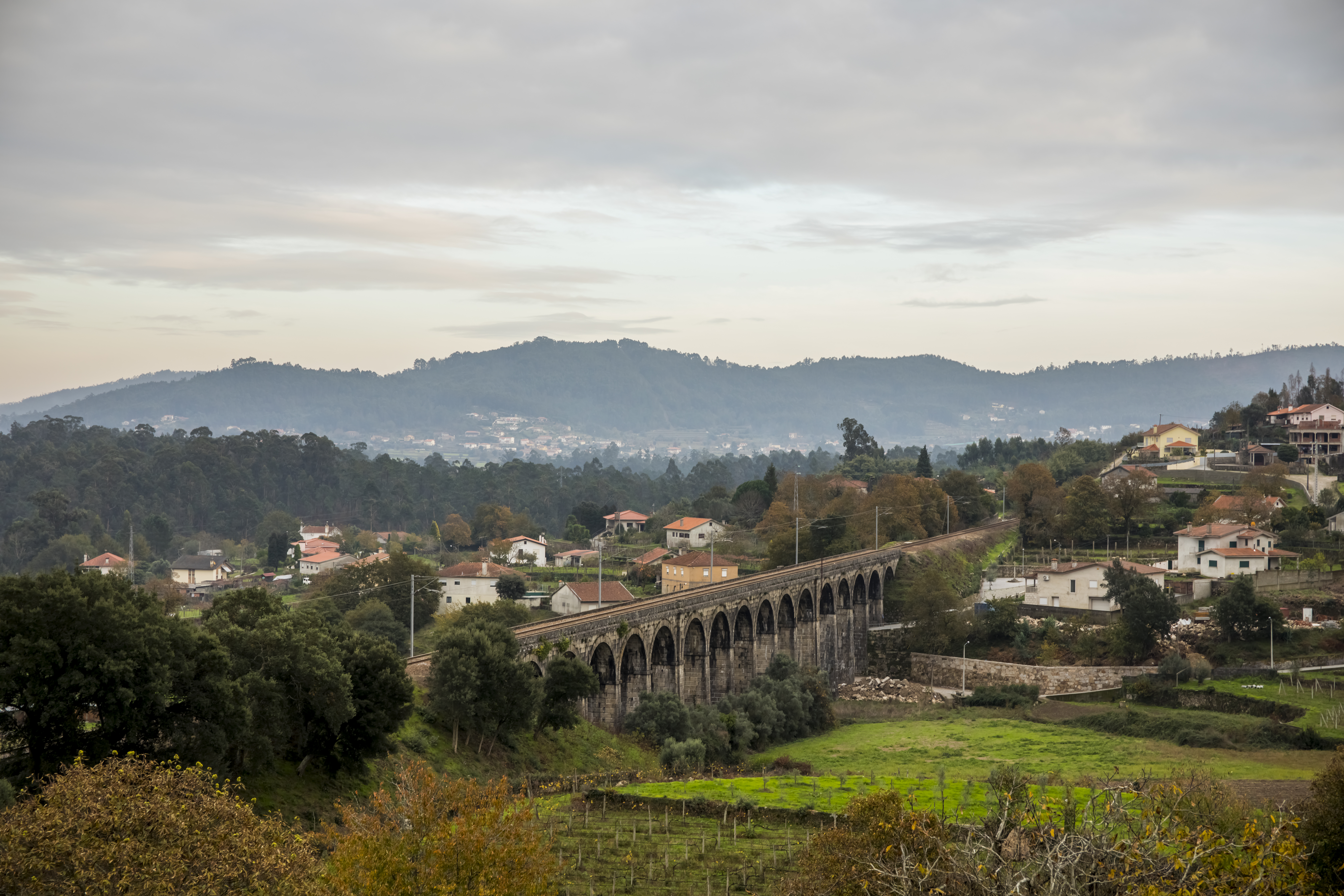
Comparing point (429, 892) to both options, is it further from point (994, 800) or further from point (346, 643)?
point (346, 643)

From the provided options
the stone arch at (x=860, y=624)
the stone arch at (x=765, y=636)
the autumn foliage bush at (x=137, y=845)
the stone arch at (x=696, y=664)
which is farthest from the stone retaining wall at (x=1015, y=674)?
the autumn foliage bush at (x=137, y=845)

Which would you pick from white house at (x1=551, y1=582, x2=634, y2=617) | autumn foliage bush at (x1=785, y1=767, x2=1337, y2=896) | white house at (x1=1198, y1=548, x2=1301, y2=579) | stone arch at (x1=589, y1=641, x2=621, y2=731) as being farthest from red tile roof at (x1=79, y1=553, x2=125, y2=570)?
autumn foliage bush at (x1=785, y1=767, x2=1337, y2=896)

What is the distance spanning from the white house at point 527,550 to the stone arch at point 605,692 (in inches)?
2187

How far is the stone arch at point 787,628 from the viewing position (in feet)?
209

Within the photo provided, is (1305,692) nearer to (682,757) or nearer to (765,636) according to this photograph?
(765,636)

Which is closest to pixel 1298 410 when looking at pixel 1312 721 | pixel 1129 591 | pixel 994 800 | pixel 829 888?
pixel 1129 591

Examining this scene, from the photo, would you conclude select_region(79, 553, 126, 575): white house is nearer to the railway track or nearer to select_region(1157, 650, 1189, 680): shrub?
the railway track

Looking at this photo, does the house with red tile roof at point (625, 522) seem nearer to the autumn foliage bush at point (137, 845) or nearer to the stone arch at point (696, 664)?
the stone arch at point (696, 664)

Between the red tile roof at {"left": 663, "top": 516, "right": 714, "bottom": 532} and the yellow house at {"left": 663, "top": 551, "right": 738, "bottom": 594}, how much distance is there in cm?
2601

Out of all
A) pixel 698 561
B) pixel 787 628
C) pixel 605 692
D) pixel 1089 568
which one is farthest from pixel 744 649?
pixel 1089 568

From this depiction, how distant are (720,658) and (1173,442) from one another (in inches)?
2917

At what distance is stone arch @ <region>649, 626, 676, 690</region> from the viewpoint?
167ft

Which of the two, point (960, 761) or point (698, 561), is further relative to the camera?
point (698, 561)

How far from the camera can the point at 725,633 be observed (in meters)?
57.5
